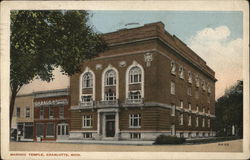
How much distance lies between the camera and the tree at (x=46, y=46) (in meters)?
11.9

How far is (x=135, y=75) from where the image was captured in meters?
11.9

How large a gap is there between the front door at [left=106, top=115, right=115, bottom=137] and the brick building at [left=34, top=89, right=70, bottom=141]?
1259 mm

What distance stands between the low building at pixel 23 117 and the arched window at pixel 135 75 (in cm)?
314

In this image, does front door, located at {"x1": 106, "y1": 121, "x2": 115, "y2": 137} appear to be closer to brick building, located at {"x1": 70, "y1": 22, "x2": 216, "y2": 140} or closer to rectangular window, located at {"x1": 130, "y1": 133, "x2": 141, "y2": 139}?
brick building, located at {"x1": 70, "y1": 22, "x2": 216, "y2": 140}

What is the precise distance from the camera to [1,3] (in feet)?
37.5

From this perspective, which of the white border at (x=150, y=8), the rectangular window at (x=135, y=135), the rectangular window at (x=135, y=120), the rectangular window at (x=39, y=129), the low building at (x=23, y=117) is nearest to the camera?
the white border at (x=150, y=8)

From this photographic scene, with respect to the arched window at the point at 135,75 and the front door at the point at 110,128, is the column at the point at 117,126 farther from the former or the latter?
the arched window at the point at 135,75

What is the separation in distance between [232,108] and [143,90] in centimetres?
259

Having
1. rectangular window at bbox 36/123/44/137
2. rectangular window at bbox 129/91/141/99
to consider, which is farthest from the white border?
rectangular window at bbox 129/91/141/99

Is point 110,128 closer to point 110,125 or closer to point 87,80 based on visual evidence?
point 110,125

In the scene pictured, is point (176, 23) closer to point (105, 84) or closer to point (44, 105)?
point (105, 84)

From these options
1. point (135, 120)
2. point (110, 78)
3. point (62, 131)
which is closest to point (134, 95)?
point (135, 120)

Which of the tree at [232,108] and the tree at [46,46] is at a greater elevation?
the tree at [46,46]

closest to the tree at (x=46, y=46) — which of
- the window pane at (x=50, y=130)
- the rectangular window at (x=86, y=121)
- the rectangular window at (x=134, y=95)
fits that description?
the window pane at (x=50, y=130)
